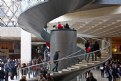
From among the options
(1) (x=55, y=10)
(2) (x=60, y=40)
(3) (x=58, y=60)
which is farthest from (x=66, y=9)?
(3) (x=58, y=60)

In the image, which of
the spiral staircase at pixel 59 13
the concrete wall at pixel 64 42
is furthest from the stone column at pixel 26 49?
the concrete wall at pixel 64 42

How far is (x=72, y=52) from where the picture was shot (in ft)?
72.1

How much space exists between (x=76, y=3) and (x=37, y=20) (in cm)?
504

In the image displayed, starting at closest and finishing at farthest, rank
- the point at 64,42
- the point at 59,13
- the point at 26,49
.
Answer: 1. the point at 64,42
2. the point at 59,13
3. the point at 26,49

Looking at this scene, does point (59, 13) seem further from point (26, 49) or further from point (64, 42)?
point (26, 49)

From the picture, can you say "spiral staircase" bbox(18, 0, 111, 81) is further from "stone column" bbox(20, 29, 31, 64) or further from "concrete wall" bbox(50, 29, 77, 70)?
"stone column" bbox(20, 29, 31, 64)

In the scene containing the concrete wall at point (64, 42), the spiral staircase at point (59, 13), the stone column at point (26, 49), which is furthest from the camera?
the stone column at point (26, 49)

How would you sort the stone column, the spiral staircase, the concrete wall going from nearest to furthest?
the spiral staircase
the concrete wall
the stone column

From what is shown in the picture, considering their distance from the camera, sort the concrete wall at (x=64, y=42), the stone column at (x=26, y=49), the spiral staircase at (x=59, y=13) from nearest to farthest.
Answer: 1. the spiral staircase at (x=59, y=13)
2. the concrete wall at (x=64, y=42)
3. the stone column at (x=26, y=49)

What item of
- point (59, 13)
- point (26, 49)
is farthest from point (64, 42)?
point (26, 49)

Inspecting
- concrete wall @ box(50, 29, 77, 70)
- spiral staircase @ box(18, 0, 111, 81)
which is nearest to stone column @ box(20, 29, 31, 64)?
spiral staircase @ box(18, 0, 111, 81)

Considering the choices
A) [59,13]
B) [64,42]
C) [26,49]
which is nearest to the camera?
[64,42]

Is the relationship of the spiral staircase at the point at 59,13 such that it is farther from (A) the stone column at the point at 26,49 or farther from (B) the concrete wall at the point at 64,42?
(A) the stone column at the point at 26,49

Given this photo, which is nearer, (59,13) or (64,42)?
(64,42)
